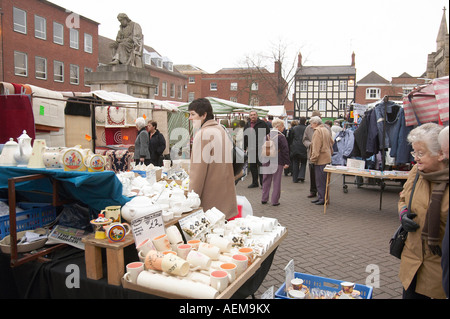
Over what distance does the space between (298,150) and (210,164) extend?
23.7ft

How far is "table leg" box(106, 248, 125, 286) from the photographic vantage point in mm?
1934

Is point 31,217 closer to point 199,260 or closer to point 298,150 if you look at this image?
point 199,260

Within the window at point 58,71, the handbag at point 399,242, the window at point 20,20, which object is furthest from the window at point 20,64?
the handbag at point 399,242

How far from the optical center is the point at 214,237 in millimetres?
2223

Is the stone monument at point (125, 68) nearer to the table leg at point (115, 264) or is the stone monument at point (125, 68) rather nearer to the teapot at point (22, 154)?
the teapot at point (22, 154)

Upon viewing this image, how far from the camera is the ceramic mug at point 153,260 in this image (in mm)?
1837

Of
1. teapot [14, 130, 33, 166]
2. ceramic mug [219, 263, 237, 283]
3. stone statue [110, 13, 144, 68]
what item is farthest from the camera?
stone statue [110, 13, 144, 68]

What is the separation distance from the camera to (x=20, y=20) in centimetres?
2455

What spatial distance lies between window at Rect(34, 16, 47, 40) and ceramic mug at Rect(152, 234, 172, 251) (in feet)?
95.8

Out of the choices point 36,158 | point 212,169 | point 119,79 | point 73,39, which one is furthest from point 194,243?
point 73,39

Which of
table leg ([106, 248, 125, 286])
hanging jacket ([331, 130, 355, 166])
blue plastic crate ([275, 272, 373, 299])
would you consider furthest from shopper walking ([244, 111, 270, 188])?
table leg ([106, 248, 125, 286])

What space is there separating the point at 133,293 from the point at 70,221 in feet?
3.38

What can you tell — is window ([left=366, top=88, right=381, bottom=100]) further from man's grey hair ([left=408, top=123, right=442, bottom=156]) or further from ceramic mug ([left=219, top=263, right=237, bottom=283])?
ceramic mug ([left=219, top=263, right=237, bottom=283])
